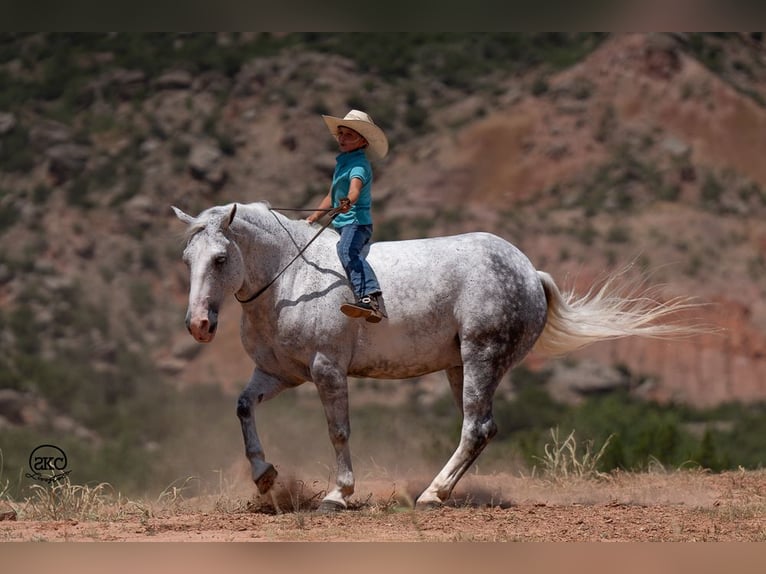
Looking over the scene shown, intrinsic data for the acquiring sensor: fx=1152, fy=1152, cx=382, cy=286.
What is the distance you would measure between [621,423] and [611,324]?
1420 cm

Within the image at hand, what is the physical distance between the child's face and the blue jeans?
682mm

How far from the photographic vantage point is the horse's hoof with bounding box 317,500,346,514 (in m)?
8.62

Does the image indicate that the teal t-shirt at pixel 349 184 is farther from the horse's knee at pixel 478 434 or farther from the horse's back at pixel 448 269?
the horse's knee at pixel 478 434

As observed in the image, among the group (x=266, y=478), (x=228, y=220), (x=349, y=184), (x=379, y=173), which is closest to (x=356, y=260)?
(x=349, y=184)

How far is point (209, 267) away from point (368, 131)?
5.86 feet

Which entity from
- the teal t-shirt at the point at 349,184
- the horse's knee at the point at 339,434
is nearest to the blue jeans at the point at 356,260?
the teal t-shirt at the point at 349,184

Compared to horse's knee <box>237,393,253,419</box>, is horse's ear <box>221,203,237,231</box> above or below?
above

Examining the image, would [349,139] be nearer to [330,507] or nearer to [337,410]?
[337,410]

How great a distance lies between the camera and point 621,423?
23578mm

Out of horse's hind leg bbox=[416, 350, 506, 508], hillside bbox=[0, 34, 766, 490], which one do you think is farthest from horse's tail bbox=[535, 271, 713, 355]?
hillside bbox=[0, 34, 766, 490]

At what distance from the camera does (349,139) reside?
367 inches

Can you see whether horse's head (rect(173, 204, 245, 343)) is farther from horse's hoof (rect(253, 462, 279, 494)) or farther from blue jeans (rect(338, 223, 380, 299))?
horse's hoof (rect(253, 462, 279, 494))

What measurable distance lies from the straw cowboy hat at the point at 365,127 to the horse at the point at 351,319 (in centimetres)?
81

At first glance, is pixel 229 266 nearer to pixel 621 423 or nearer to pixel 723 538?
pixel 723 538
